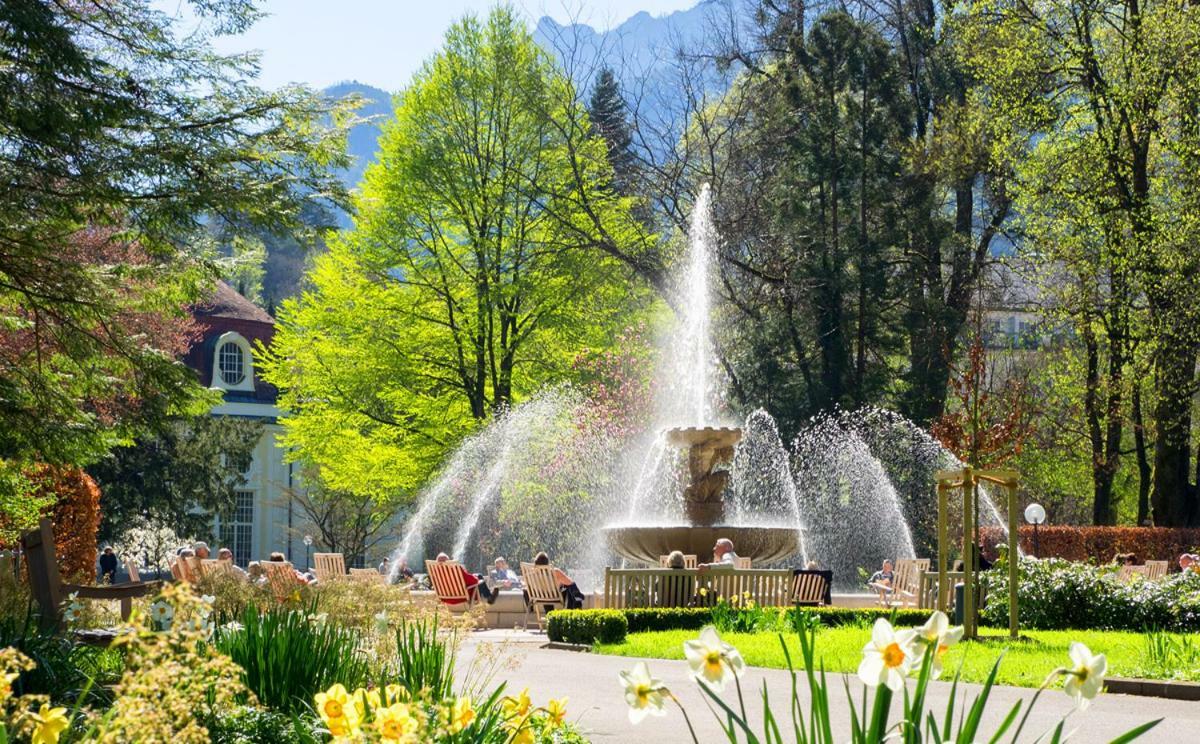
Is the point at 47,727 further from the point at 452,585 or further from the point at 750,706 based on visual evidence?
the point at 452,585

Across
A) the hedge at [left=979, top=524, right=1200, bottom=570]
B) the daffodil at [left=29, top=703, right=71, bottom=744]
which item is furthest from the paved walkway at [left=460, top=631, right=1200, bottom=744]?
the hedge at [left=979, top=524, right=1200, bottom=570]

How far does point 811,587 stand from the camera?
21000mm

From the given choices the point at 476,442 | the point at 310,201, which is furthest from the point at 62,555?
the point at 476,442

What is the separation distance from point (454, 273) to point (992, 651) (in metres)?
24.4

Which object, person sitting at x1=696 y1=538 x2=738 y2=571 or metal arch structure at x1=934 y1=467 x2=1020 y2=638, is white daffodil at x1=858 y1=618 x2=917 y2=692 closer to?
metal arch structure at x1=934 y1=467 x2=1020 y2=638

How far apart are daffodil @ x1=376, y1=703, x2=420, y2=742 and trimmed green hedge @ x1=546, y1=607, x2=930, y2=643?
1271 cm

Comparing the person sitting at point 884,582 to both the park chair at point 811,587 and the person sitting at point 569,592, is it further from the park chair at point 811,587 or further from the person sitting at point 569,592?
the person sitting at point 569,592

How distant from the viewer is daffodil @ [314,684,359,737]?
411 centimetres

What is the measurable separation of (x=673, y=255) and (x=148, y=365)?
25480mm

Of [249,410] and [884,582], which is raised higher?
[249,410]

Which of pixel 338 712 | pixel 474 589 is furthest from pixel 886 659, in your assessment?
pixel 474 589

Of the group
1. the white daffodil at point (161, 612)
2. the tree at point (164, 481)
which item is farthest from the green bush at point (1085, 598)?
the tree at point (164, 481)

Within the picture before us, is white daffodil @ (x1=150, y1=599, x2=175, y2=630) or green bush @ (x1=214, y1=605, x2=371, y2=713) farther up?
white daffodil @ (x1=150, y1=599, x2=175, y2=630)

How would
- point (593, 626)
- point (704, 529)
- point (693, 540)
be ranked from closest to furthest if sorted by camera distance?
point (593, 626), point (704, 529), point (693, 540)
